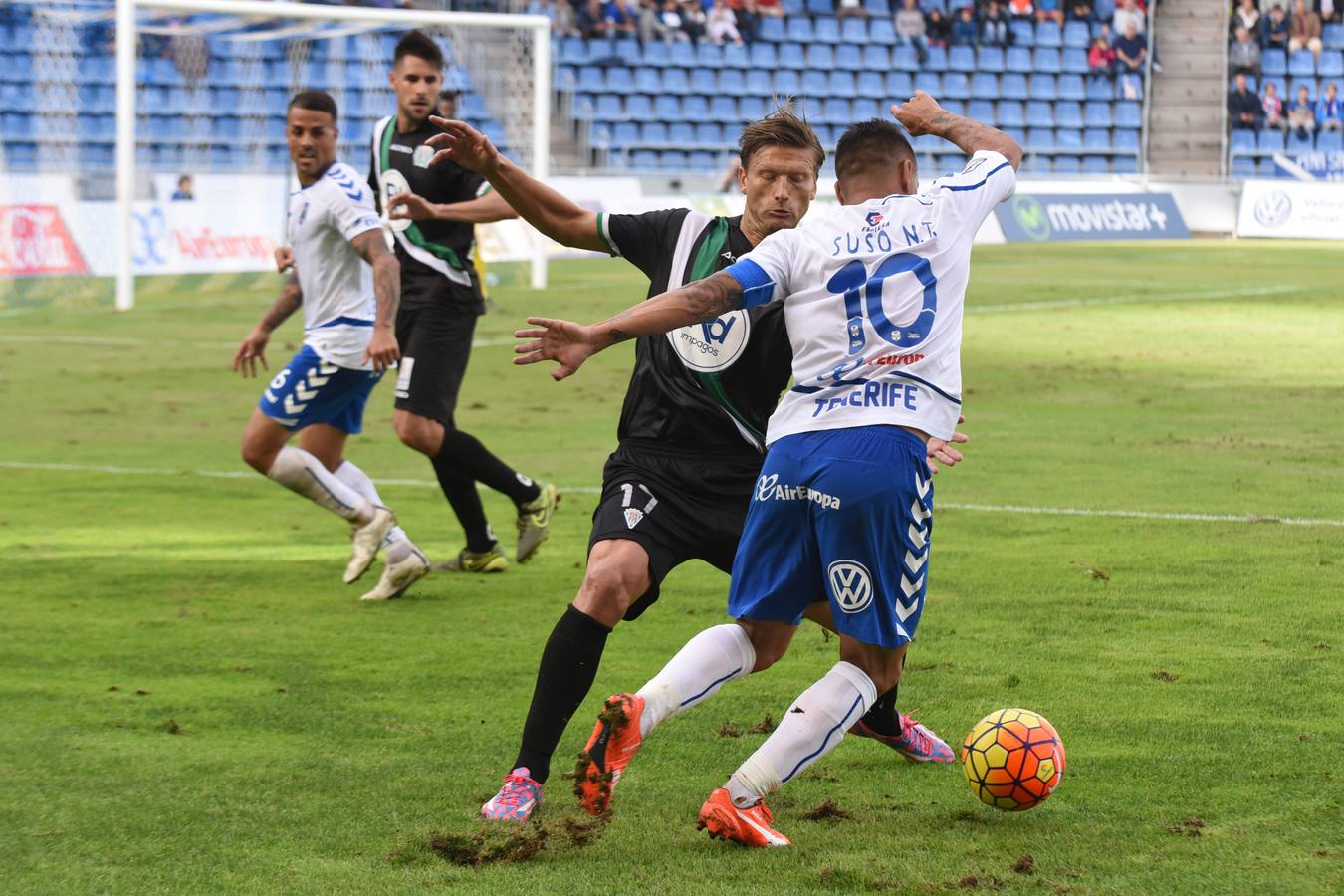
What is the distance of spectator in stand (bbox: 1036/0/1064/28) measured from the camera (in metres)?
42.0

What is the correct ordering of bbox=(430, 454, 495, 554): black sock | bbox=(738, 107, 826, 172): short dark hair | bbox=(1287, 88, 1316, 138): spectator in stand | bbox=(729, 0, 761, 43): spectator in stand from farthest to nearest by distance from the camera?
bbox=(1287, 88, 1316, 138): spectator in stand
bbox=(729, 0, 761, 43): spectator in stand
bbox=(430, 454, 495, 554): black sock
bbox=(738, 107, 826, 172): short dark hair

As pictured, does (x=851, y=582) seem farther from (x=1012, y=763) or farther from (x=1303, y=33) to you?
(x=1303, y=33)

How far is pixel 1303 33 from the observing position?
139 feet

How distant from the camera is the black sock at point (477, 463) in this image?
24.5ft

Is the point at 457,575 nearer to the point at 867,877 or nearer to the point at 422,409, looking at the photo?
the point at 422,409

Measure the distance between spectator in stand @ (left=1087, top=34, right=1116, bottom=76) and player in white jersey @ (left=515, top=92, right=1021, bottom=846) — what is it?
39.2 m

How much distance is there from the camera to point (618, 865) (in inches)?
157

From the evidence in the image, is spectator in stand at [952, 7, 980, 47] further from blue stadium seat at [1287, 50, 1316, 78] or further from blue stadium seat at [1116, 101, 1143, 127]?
blue stadium seat at [1287, 50, 1316, 78]

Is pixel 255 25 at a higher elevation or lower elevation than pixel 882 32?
lower

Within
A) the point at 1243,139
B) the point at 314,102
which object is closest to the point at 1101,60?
the point at 1243,139

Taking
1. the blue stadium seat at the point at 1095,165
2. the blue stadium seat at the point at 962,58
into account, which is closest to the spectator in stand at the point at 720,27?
the blue stadium seat at the point at 962,58

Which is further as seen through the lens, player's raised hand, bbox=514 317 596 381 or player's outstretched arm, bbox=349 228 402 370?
player's outstretched arm, bbox=349 228 402 370

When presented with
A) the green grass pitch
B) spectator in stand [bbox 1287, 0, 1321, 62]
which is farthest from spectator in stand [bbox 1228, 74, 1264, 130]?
the green grass pitch

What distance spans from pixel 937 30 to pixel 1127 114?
15.8 feet
